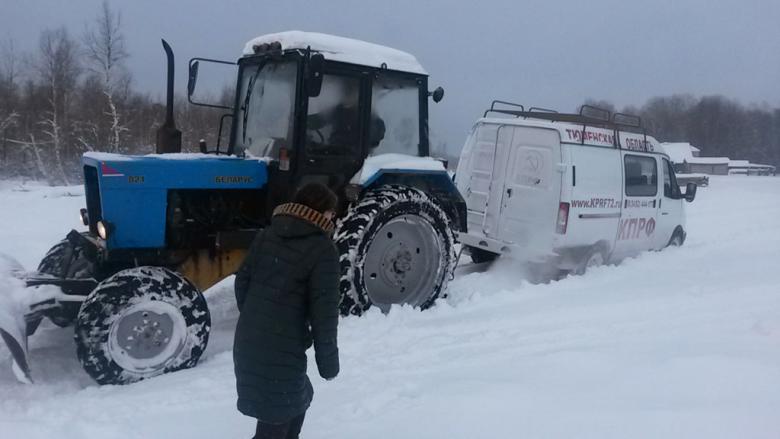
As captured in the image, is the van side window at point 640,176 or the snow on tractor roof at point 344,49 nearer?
the snow on tractor roof at point 344,49

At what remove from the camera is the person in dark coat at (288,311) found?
9.37ft

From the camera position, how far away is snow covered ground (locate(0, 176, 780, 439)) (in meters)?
3.62

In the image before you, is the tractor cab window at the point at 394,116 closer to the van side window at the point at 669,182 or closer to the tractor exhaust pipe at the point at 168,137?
the tractor exhaust pipe at the point at 168,137

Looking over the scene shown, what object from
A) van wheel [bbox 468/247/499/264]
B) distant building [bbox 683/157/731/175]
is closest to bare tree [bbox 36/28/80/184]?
van wheel [bbox 468/247/499/264]

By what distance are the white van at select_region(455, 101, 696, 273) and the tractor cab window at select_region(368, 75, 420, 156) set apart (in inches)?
101

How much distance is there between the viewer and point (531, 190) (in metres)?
8.45

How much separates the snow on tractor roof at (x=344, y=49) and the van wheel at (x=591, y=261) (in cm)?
386

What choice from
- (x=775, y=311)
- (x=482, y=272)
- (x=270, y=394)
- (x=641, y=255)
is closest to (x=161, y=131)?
(x=270, y=394)

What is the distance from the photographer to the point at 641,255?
9.64 m

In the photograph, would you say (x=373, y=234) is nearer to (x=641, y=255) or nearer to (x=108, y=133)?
(x=641, y=255)

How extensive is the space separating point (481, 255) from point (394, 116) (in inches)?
153

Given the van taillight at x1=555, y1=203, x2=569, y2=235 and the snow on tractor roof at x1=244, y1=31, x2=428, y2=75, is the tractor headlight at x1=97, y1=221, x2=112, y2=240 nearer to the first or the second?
the snow on tractor roof at x1=244, y1=31, x2=428, y2=75

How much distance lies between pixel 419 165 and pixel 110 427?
3723 mm

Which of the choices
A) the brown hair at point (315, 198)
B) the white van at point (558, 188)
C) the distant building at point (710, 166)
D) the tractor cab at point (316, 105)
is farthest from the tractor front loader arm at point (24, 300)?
the distant building at point (710, 166)
